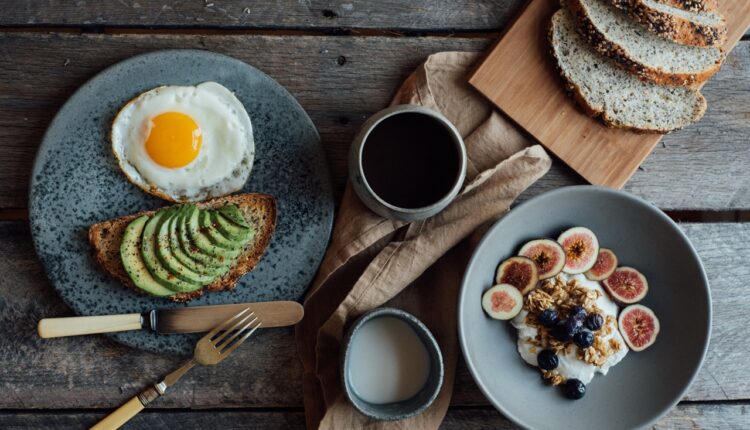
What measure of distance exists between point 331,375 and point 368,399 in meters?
0.14

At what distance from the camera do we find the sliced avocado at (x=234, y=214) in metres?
1.94

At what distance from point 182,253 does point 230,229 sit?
151 mm

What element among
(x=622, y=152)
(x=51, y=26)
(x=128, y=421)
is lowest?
(x=128, y=421)

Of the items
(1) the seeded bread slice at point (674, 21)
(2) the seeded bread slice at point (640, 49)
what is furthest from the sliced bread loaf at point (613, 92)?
(1) the seeded bread slice at point (674, 21)

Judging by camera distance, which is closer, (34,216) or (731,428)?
(34,216)

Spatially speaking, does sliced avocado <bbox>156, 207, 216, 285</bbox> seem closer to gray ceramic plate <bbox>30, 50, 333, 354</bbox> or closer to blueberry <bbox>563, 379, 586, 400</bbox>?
gray ceramic plate <bbox>30, 50, 333, 354</bbox>

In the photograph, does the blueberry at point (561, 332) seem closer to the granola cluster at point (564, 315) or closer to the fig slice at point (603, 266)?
the granola cluster at point (564, 315)

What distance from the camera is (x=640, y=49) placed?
6.73 ft

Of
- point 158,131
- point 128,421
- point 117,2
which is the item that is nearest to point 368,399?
point 128,421

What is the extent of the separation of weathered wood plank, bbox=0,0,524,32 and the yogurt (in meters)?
0.84

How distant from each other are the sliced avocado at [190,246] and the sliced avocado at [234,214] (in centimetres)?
8

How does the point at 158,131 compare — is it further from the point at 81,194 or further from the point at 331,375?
the point at 331,375

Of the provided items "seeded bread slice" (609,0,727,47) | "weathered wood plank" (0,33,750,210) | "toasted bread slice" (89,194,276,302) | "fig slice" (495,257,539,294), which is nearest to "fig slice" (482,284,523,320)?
"fig slice" (495,257,539,294)

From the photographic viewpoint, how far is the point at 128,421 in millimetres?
2070
